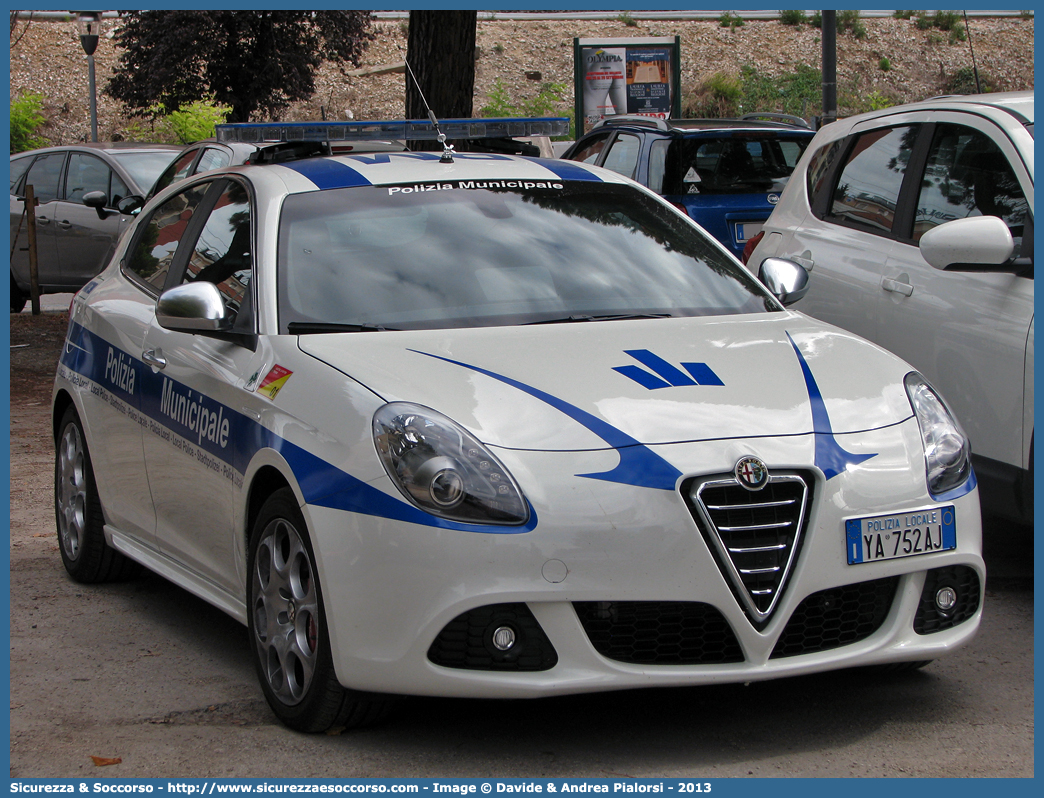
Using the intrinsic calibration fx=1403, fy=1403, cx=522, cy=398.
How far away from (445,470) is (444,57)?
371 inches

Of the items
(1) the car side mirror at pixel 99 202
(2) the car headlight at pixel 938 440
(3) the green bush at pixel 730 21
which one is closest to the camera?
(2) the car headlight at pixel 938 440

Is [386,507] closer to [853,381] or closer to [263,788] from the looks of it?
[263,788]

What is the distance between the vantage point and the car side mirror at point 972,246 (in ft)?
16.3

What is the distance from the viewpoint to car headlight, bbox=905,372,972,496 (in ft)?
12.6

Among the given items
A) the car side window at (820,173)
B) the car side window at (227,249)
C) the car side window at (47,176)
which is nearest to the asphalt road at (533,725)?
the car side window at (227,249)

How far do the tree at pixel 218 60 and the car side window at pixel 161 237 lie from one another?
113 feet

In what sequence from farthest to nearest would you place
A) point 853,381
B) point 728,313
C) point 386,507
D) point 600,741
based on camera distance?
point 728,313 → point 853,381 → point 600,741 → point 386,507

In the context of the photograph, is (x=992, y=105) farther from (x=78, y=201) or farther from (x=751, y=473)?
(x=78, y=201)

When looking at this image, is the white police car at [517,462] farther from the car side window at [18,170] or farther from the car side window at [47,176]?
the car side window at [18,170]

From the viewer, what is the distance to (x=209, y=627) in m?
5.09

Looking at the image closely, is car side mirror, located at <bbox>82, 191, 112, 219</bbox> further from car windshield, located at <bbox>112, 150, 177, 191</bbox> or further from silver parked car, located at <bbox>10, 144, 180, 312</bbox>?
car windshield, located at <bbox>112, 150, 177, 191</bbox>

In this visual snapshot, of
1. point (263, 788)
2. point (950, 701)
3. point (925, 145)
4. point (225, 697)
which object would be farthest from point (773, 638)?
point (925, 145)

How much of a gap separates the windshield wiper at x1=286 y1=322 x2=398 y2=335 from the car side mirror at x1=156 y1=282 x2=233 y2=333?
0.82 ft

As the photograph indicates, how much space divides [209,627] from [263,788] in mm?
1660
